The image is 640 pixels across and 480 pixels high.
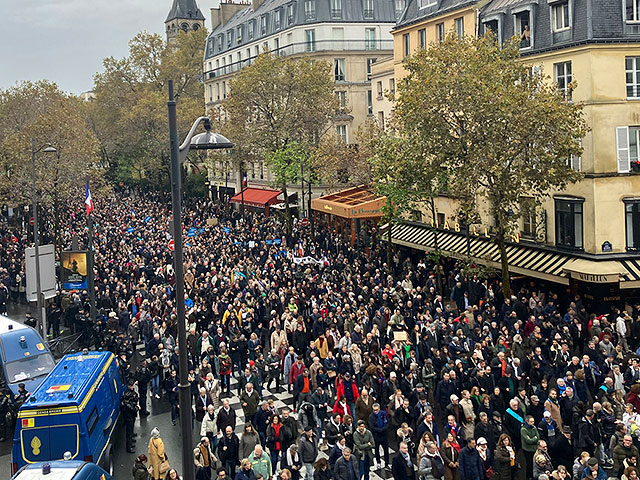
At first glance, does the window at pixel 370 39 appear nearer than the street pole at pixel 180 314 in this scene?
No

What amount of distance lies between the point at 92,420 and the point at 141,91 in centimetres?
7364

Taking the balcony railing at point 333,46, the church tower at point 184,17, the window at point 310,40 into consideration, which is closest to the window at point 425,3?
the balcony railing at point 333,46

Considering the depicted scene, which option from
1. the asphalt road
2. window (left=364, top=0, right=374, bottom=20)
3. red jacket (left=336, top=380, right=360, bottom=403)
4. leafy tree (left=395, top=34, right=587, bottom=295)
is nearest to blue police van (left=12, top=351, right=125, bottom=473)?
the asphalt road

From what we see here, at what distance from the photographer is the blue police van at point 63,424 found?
14.0 meters

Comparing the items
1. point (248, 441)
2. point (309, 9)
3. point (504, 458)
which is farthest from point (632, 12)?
point (309, 9)

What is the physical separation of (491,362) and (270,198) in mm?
42130

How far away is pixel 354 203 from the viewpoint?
40.1 metres

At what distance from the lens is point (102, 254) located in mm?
41688

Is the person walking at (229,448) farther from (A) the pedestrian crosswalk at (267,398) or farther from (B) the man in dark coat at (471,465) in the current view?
(B) the man in dark coat at (471,465)

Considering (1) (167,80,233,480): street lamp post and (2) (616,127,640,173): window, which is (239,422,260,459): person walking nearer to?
(1) (167,80,233,480): street lamp post

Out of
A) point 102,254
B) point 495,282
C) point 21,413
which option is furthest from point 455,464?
point 102,254

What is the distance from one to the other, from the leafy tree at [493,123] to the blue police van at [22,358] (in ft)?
46.8

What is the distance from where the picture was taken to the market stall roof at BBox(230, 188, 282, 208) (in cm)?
5862

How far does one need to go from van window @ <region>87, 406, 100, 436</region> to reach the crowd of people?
131 centimetres
